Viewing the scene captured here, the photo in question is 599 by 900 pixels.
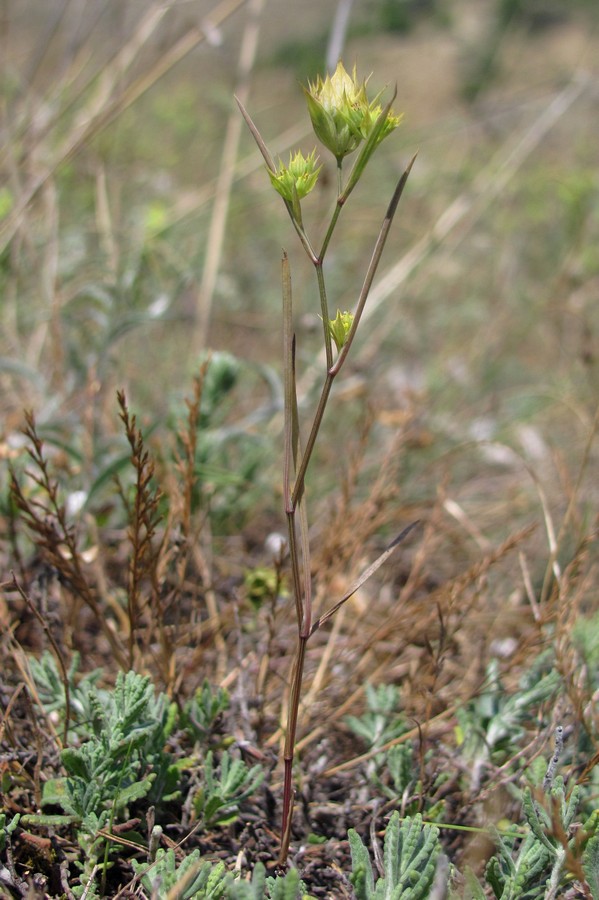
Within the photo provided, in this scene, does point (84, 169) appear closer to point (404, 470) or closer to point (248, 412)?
point (248, 412)

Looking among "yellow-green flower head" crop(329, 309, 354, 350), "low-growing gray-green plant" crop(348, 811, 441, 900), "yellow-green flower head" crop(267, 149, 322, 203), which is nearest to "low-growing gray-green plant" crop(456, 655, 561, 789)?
"low-growing gray-green plant" crop(348, 811, 441, 900)

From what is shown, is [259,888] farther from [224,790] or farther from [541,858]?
[541,858]

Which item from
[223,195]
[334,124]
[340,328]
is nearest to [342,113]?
[334,124]

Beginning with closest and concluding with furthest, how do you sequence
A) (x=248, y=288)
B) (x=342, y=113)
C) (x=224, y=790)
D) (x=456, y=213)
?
(x=342, y=113) < (x=224, y=790) < (x=456, y=213) < (x=248, y=288)

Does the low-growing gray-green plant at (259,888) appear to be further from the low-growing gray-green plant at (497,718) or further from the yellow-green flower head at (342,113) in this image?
the yellow-green flower head at (342,113)

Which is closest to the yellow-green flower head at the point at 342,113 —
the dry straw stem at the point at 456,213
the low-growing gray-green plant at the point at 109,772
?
the low-growing gray-green plant at the point at 109,772
